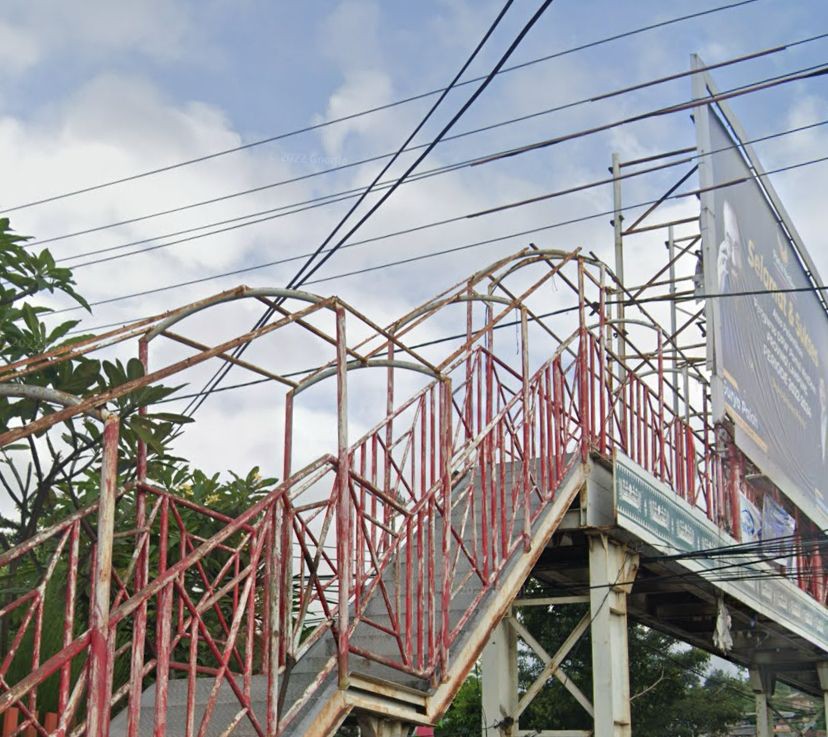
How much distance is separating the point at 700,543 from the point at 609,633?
2884 mm

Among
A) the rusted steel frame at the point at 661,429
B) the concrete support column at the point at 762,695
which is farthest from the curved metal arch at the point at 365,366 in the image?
the concrete support column at the point at 762,695

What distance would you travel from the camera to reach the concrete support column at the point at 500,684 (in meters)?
10.9

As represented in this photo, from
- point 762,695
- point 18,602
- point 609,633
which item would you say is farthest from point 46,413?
point 762,695

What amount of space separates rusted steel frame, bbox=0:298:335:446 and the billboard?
7887mm

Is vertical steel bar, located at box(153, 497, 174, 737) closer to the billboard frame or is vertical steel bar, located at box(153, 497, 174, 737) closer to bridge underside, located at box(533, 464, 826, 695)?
bridge underside, located at box(533, 464, 826, 695)

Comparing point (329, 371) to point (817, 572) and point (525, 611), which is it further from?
point (525, 611)

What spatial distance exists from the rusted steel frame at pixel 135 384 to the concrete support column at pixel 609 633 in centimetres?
462

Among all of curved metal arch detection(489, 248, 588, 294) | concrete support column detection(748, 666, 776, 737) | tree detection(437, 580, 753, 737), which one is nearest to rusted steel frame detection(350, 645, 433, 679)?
curved metal arch detection(489, 248, 588, 294)

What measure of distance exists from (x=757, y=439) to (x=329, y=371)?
28.9ft

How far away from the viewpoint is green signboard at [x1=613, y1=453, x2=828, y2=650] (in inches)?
404

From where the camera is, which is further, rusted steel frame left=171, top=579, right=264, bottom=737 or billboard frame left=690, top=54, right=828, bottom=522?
billboard frame left=690, top=54, right=828, bottom=522

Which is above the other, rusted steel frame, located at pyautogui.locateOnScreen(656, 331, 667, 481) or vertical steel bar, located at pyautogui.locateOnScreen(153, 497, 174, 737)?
rusted steel frame, located at pyautogui.locateOnScreen(656, 331, 667, 481)

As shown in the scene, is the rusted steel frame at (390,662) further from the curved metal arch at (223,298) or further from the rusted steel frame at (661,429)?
the rusted steel frame at (661,429)

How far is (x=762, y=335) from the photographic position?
52.5 ft
